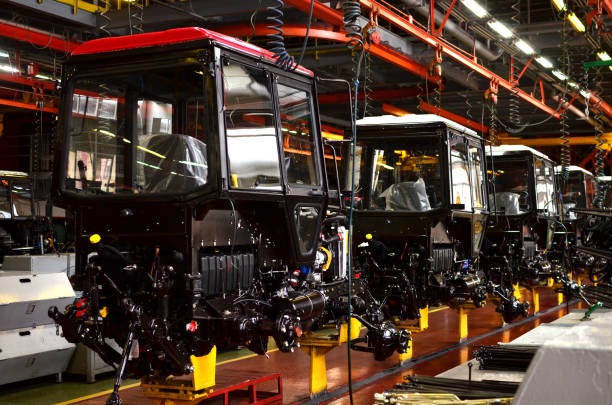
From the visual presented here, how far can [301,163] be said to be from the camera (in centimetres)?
568

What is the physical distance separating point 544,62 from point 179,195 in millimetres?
9330

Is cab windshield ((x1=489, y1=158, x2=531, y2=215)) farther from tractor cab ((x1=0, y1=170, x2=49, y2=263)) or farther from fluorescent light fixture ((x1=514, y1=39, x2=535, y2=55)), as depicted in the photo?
tractor cab ((x1=0, y1=170, x2=49, y2=263))

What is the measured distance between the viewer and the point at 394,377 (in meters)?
7.89

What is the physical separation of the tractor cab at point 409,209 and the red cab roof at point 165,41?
346 cm

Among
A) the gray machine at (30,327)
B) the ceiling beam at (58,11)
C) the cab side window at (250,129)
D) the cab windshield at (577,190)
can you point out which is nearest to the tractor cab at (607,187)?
the cab windshield at (577,190)

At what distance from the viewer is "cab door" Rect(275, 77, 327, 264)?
17.8 ft

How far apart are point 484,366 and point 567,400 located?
161 inches

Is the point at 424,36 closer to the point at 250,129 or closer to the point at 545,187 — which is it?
the point at 250,129

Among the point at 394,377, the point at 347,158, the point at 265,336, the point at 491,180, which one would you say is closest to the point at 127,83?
the point at 265,336

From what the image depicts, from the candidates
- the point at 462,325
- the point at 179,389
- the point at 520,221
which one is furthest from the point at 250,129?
the point at 520,221

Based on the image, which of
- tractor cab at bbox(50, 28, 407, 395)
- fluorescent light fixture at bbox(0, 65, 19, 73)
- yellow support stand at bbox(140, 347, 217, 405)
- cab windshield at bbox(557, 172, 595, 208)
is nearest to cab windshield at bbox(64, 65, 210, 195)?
tractor cab at bbox(50, 28, 407, 395)

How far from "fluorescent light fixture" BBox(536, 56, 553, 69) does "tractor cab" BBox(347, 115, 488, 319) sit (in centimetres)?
418

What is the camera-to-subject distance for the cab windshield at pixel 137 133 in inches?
196

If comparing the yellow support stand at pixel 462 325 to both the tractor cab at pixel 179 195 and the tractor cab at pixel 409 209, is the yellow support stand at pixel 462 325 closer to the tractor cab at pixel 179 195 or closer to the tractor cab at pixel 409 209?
the tractor cab at pixel 409 209
